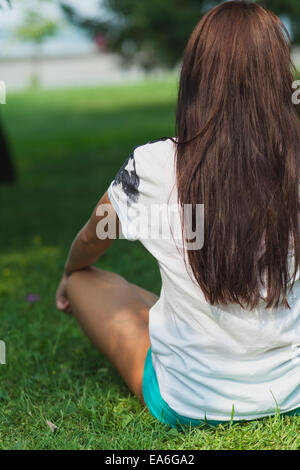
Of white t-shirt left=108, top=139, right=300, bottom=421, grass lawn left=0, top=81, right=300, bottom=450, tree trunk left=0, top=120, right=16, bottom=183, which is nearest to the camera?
white t-shirt left=108, top=139, right=300, bottom=421

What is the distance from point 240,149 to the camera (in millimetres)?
1779

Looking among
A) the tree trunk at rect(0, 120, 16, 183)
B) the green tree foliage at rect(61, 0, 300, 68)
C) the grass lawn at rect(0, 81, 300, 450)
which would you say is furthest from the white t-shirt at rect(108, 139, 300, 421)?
the green tree foliage at rect(61, 0, 300, 68)

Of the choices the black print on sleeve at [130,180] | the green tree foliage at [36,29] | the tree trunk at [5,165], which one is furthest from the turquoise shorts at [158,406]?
the green tree foliage at [36,29]

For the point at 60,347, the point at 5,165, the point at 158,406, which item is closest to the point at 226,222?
the point at 158,406

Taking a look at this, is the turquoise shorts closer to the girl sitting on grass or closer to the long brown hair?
the girl sitting on grass

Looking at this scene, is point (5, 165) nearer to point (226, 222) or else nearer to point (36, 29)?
point (226, 222)

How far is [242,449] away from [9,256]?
9.65ft

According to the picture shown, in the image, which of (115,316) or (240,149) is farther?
(115,316)

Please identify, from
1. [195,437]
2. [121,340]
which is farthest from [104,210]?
[195,437]

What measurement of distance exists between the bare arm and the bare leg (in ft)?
0.20

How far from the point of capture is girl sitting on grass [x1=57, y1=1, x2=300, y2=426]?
179 centimetres

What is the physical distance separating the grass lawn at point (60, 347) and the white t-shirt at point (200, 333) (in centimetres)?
12

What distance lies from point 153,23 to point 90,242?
8.30 m

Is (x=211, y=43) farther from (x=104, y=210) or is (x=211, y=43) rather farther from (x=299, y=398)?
(x=299, y=398)
